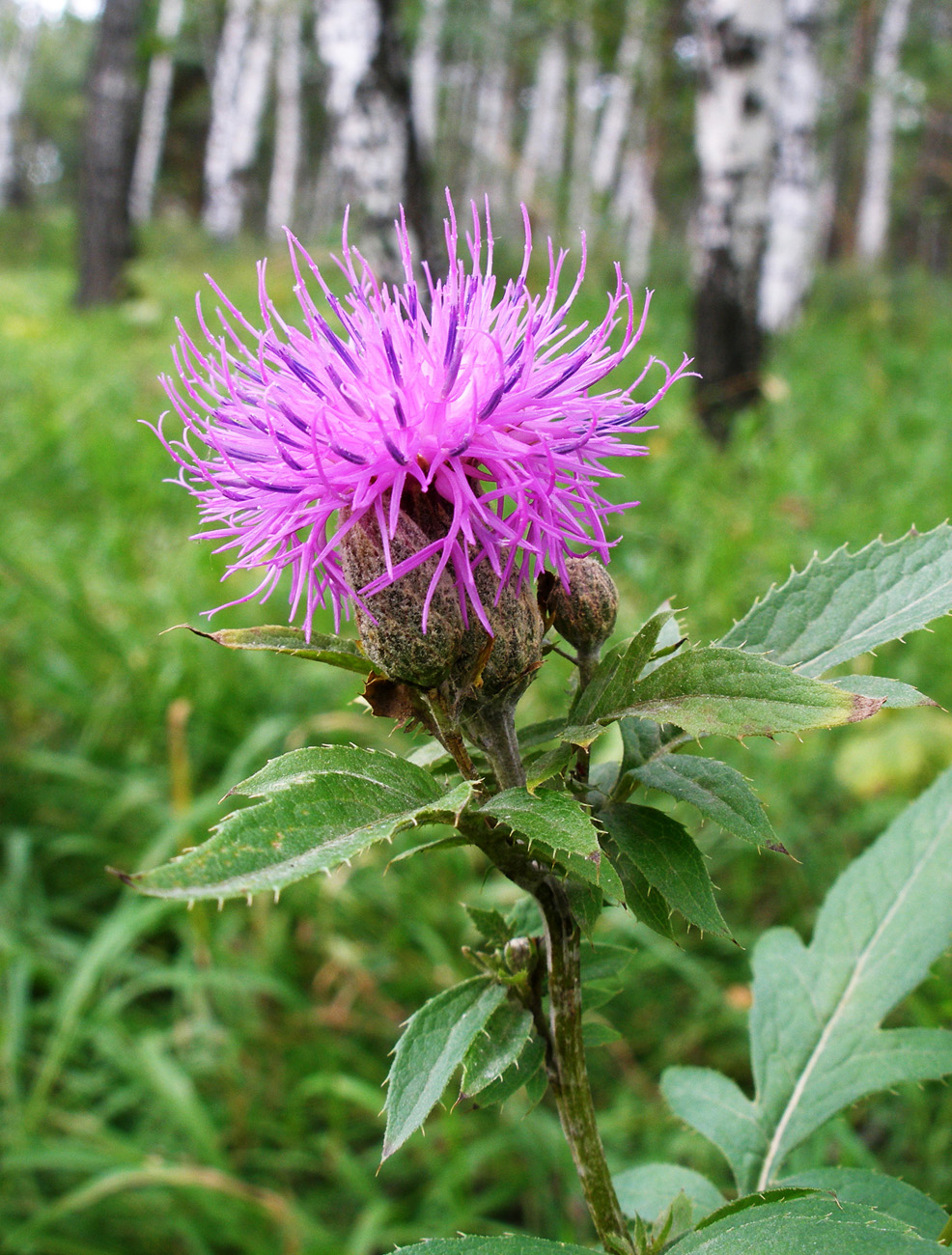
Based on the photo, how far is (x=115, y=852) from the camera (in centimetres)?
346

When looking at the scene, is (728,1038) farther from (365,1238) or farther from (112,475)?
(112,475)

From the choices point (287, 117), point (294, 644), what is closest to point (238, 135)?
point (287, 117)

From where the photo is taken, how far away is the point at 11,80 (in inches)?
1130

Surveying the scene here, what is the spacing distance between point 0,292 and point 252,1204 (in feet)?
46.4

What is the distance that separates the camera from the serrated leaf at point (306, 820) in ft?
2.02

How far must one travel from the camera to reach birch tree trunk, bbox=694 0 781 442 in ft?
23.2

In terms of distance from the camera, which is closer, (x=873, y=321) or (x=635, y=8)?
(x=873, y=321)

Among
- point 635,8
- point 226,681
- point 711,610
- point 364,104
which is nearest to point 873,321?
point 635,8

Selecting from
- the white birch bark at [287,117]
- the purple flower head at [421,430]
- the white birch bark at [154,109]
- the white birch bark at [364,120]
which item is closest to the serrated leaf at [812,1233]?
the purple flower head at [421,430]

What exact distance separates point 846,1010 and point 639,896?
522 mm

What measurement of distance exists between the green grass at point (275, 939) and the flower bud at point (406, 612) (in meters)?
0.87

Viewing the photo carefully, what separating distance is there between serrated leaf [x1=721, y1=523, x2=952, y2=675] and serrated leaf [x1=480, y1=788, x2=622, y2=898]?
260mm

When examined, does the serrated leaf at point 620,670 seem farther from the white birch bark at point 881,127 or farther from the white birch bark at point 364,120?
the white birch bark at point 881,127

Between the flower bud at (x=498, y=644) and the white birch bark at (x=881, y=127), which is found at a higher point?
the white birch bark at (x=881, y=127)
